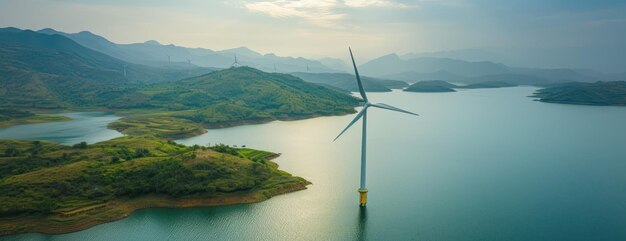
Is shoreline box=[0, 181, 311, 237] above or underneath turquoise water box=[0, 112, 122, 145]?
underneath

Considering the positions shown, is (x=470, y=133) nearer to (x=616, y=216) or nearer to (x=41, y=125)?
(x=616, y=216)

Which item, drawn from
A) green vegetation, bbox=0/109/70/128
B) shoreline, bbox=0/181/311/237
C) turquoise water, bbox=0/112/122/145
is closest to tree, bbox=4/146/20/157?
turquoise water, bbox=0/112/122/145

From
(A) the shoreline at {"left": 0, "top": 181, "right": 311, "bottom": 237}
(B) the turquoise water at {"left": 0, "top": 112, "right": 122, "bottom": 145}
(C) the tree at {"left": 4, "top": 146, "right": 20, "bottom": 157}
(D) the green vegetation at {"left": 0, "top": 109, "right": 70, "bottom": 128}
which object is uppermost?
(D) the green vegetation at {"left": 0, "top": 109, "right": 70, "bottom": 128}

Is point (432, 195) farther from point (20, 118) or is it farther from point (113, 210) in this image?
point (20, 118)

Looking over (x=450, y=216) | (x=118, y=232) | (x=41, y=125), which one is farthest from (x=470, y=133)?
(x=41, y=125)

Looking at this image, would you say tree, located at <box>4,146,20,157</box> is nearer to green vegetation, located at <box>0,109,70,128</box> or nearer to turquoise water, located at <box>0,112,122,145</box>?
turquoise water, located at <box>0,112,122,145</box>

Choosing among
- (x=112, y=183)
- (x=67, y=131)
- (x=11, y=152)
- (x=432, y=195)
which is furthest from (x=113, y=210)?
(x=67, y=131)

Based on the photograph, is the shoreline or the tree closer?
the shoreline
